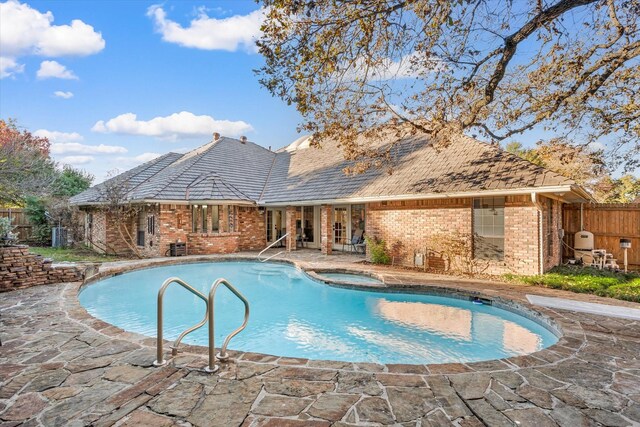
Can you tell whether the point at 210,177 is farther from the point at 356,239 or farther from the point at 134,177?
the point at 356,239

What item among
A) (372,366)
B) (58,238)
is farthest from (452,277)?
(58,238)

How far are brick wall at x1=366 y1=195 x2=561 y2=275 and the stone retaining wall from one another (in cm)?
1031

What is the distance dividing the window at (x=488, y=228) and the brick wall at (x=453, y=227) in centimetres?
16

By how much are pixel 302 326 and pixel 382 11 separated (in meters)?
6.37

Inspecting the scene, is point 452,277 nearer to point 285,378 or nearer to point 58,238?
point 285,378

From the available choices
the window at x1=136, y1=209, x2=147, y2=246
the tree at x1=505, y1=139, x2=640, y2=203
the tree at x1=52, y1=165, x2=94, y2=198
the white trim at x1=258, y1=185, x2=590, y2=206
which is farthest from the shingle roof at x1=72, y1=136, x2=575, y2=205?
the tree at x1=52, y1=165, x2=94, y2=198

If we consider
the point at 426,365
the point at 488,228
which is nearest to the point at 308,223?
the point at 488,228

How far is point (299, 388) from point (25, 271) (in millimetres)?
8977

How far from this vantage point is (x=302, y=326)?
736cm

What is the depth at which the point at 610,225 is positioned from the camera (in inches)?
465

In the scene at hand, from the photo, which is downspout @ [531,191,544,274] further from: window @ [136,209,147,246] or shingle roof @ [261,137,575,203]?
window @ [136,209,147,246]

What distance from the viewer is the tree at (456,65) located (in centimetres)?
566

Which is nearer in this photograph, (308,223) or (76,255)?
(76,255)

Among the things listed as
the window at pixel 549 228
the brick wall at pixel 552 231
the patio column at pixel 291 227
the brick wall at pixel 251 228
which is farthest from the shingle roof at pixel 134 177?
the window at pixel 549 228
